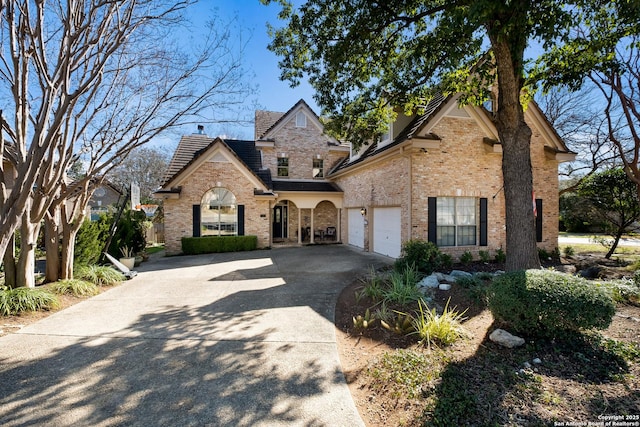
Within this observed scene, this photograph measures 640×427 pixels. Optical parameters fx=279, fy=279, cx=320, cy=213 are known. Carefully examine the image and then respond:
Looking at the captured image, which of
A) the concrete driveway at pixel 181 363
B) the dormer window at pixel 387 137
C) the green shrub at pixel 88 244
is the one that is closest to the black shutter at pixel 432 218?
the dormer window at pixel 387 137

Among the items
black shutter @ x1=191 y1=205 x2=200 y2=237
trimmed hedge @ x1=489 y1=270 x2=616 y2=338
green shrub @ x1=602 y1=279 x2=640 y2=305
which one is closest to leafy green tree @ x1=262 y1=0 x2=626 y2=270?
green shrub @ x1=602 y1=279 x2=640 y2=305

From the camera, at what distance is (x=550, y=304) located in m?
4.03

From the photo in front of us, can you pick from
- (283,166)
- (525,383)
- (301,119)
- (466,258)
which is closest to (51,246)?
(525,383)

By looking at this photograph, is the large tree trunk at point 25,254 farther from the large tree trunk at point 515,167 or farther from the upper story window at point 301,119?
the upper story window at point 301,119

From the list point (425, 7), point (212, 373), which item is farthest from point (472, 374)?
point (425, 7)

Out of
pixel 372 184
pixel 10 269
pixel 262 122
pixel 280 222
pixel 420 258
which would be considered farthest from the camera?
pixel 262 122

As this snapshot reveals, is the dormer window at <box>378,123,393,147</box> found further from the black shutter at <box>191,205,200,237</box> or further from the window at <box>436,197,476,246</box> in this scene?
the black shutter at <box>191,205,200,237</box>

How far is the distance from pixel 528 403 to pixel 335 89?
858 centimetres

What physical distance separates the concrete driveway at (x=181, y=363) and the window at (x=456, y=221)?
225 inches

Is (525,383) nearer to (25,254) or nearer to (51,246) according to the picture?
(25,254)

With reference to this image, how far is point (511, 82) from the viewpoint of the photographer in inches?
250

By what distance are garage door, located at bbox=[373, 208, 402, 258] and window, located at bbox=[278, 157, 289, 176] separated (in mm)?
8045

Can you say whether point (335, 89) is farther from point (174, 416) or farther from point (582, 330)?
point (174, 416)

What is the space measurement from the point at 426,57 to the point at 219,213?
12.0 meters
